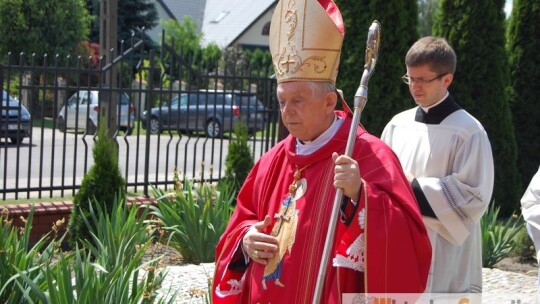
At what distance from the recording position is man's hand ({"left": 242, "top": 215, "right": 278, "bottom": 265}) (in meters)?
3.21

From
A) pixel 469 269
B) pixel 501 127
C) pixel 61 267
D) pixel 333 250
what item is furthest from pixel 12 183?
pixel 333 250

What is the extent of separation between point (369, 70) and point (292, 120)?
1.12 feet

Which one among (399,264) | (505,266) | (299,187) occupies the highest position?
(299,187)

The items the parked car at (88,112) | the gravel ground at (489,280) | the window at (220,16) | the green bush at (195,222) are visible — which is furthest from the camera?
the window at (220,16)

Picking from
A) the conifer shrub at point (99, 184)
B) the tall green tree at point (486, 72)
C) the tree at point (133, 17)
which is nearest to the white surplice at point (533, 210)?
the conifer shrub at point (99, 184)

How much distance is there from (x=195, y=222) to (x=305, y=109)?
4174mm

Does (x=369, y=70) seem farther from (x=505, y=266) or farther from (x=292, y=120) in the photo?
(x=505, y=266)

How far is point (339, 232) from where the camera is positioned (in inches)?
126

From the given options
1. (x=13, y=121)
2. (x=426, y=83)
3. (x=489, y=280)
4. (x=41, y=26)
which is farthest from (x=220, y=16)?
(x=426, y=83)

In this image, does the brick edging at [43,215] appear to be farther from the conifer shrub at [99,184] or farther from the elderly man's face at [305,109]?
the elderly man's face at [305,109]

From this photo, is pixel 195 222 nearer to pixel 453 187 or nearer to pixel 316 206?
pixel 453 187

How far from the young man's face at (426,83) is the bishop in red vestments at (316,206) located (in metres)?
1.01

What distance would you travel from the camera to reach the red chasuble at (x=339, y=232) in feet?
9.95

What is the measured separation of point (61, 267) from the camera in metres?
4.27
